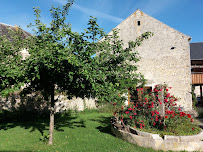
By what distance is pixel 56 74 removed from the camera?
4.56 meters

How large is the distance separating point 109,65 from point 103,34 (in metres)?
0.97

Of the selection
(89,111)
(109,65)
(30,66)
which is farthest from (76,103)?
(30,66)

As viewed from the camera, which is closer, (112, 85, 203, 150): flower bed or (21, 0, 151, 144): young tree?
(21, 0, 151, 144): young tree

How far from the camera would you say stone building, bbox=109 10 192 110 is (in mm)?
12375

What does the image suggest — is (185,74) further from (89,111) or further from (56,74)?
(56,74)

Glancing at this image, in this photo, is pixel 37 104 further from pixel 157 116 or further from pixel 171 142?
pixel 171 142

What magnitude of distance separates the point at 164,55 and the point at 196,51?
7740 millimetres

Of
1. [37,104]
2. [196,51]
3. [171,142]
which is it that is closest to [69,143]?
[171,142]

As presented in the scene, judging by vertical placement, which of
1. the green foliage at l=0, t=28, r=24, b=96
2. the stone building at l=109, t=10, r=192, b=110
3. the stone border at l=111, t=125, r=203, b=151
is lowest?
the stone border at l=111, t=125, r=203, b=151

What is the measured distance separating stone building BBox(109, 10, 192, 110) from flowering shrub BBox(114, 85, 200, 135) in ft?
22.8

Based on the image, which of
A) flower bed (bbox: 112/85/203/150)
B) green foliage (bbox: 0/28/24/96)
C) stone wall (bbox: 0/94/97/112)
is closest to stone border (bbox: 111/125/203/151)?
flower bed (bbox: 112/85/203/150)

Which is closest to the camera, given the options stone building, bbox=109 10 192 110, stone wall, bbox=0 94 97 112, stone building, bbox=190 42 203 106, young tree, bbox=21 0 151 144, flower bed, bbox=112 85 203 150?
young tree, bbox=21 0 151 144

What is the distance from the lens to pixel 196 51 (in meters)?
18.2

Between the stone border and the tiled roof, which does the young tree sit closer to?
the stone border
